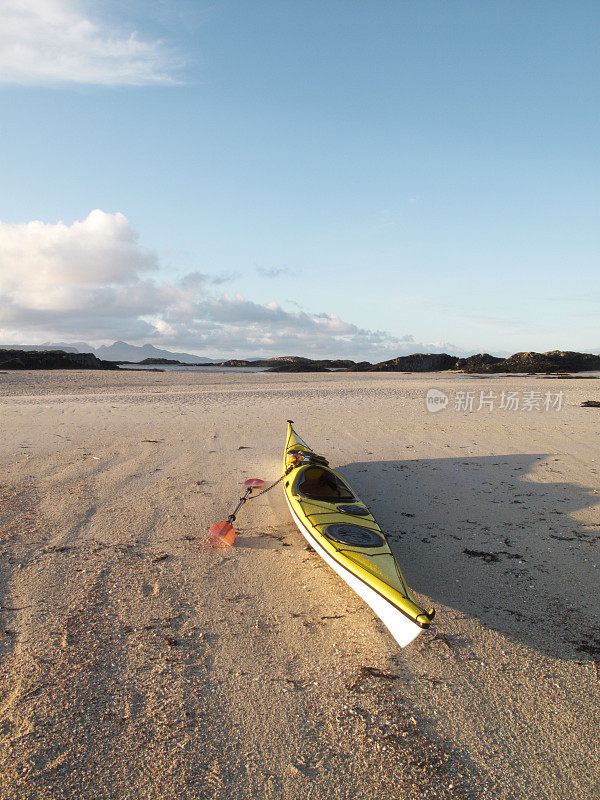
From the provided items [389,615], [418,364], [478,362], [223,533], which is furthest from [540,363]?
[389,615]

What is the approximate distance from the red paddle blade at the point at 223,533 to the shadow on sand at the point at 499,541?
200cm

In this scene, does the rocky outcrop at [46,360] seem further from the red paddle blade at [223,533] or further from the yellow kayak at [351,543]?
the red paddle blade at [223,533]

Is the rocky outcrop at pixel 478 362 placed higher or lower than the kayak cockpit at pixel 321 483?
higher

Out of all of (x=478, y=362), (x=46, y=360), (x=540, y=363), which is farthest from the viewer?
(x=478, y=362)

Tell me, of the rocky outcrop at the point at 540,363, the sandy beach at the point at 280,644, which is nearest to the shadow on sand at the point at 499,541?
the sandy beach at the point at 280,644

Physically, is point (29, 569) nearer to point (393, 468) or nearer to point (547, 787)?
point (547, 787)

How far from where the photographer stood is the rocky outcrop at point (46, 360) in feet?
108

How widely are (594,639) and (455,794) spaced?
217cm

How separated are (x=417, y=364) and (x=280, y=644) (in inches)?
1761

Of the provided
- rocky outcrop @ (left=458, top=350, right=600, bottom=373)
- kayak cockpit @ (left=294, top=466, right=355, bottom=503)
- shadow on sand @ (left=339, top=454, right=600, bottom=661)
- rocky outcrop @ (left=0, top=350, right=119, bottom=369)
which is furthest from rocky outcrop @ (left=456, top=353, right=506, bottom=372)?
kayak cockpit @ (left=294, top=466, right=355, bottom=503)

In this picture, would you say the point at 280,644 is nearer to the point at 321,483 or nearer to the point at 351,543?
the point at 351,543

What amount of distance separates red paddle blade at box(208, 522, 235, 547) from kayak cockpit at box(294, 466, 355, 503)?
1.26 metres

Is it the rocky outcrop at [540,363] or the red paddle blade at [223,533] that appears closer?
the red paddle blade at [223,533]

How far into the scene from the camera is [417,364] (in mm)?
47094
